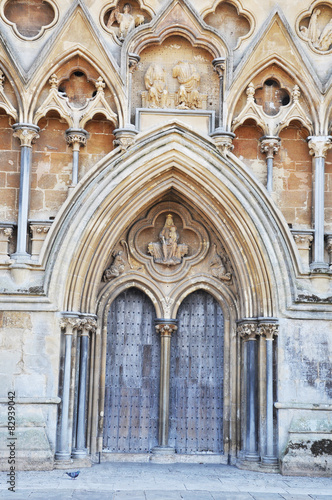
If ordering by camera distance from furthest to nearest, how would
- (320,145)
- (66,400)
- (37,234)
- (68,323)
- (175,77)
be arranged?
(175,77)
(320,145)
(37,234)
(68,323)
(66,400)

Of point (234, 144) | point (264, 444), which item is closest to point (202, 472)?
point (264, 444)

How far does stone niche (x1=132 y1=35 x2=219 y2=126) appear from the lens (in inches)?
541

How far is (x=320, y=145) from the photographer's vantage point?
13.6 m

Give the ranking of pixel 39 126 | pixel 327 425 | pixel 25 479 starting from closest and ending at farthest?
pixel 25 479 → pixel 327 425 → pixel 39 126

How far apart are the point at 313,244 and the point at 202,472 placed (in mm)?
4324

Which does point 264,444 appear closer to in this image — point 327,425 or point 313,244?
point 327,425

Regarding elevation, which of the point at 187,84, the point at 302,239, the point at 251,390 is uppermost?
the point at 187,84

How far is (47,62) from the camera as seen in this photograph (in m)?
13.4

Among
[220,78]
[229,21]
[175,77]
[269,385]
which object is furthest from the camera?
[229,21]

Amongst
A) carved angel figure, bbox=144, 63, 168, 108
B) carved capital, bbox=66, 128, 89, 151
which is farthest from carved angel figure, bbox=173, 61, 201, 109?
carved capital, bbox=66, 128, 89, 151

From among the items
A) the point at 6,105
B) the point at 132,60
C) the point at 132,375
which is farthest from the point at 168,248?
the point at 6,105

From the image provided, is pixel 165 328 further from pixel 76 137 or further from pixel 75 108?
pixel 75 108

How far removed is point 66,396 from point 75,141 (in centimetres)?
435

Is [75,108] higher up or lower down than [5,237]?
higher up
